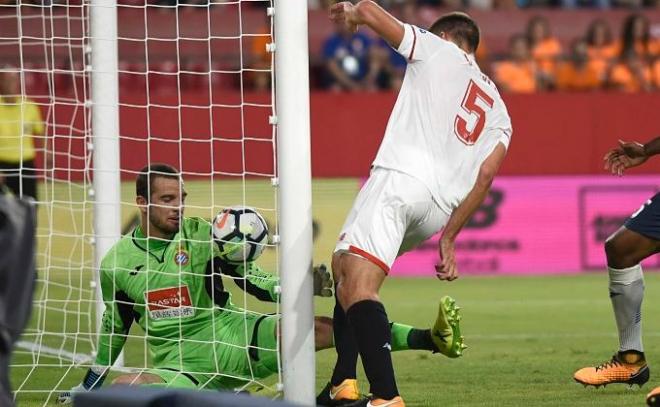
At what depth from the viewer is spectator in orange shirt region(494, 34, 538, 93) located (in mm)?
16453

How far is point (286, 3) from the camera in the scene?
620cm

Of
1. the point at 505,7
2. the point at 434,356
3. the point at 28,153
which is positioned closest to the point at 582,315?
the point at 434,356

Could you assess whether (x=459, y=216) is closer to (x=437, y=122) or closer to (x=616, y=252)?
(x=437, y=122)

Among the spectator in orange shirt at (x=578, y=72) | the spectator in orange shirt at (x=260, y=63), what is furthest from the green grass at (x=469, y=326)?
the spectator in orange shirt at (x=578, y=72)

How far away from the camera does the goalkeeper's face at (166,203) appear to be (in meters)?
6.82

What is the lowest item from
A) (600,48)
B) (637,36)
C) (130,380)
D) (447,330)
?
(130,380)

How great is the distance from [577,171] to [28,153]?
6.97 metres

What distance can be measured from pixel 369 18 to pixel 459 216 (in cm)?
99

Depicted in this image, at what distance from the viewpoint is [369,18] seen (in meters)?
5.90

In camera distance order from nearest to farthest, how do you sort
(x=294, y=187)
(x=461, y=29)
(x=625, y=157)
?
(x=294, y=187), (x=461, y=29), (x=625, y=157)

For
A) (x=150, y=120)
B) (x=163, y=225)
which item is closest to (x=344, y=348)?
(x=163, y=225)

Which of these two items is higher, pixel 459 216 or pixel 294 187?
pixel 294 187

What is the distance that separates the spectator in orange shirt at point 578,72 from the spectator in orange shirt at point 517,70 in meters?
0.34

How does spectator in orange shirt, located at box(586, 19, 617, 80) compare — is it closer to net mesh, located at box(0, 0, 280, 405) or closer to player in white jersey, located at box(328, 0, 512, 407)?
net mesh, located at box(0, 0, 280, 405)
